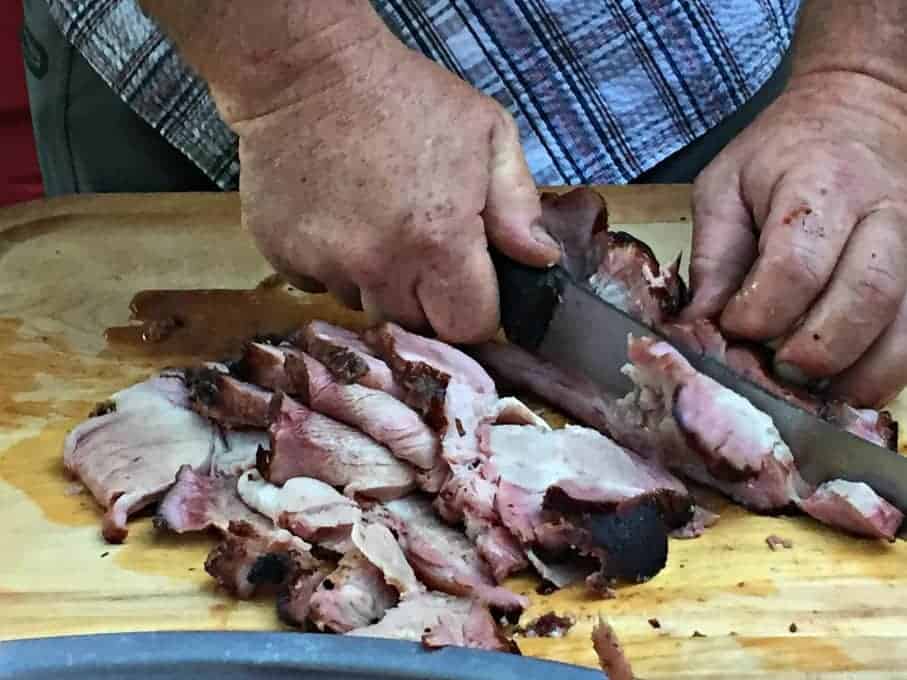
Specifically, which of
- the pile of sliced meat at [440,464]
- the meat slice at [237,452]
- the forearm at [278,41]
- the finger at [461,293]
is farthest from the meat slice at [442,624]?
the forearm at [278,41]

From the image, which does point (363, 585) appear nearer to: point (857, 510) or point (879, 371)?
point (857, 510)

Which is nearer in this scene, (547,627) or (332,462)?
(547,627)

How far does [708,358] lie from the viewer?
5.13 feet

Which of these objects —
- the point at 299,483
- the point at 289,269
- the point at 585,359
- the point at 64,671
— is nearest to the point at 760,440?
the point at 585,359

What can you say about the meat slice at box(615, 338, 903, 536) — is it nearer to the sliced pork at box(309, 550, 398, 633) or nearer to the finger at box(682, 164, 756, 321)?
the finger at box(682, 164, 756, 321)

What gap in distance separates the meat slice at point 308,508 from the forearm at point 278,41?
0.48 m

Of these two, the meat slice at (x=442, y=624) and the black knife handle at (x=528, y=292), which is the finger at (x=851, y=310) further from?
the meat slice at (x=442, y=624)

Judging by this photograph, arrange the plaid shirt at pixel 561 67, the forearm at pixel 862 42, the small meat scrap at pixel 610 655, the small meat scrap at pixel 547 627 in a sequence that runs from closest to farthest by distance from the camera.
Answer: the small meat scrap at pixel 610 655, the small meat scrap at pixel 547 627, the forearm at pixel 862 42, the plaid shirt at pixel 561 67

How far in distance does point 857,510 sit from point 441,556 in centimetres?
44

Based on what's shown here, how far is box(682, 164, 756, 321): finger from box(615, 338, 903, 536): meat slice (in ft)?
0.54

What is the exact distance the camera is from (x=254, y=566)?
1.31 meters

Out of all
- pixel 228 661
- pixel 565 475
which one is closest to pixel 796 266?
pixel 565 475

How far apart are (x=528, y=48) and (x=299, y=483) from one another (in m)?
0.89

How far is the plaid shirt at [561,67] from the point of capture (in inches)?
78.8
